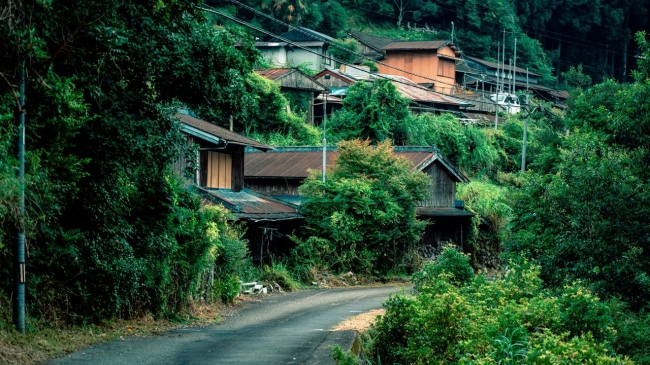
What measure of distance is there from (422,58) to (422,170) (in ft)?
120

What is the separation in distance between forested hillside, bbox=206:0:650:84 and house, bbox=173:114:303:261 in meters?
43.1

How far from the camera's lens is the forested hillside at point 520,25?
90.2m

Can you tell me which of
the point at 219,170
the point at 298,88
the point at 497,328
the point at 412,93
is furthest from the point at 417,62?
the point at 497,328

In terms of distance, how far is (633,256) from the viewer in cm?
1988

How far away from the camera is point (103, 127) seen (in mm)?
16828

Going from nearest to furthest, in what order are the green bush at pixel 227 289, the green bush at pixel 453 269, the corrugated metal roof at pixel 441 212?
1. the green bush at pixel 453 269
2. the green bush at pixel 227 289
3. the corrugated metal roof at pixel 441 212

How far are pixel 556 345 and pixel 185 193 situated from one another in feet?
35.6

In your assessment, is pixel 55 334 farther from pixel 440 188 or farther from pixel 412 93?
pixel 412 93

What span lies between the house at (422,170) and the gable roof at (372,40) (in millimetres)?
34871

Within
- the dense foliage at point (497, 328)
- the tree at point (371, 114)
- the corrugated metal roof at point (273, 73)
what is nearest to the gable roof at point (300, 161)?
the tree at point (371, 114)

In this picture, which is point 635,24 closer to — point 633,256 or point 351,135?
point 351,135

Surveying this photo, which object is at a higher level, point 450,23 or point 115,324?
point 450,23

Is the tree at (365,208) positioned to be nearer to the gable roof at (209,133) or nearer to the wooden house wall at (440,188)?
the gable roof at (209,133)

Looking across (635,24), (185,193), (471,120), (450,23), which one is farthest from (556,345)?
(635,24)
